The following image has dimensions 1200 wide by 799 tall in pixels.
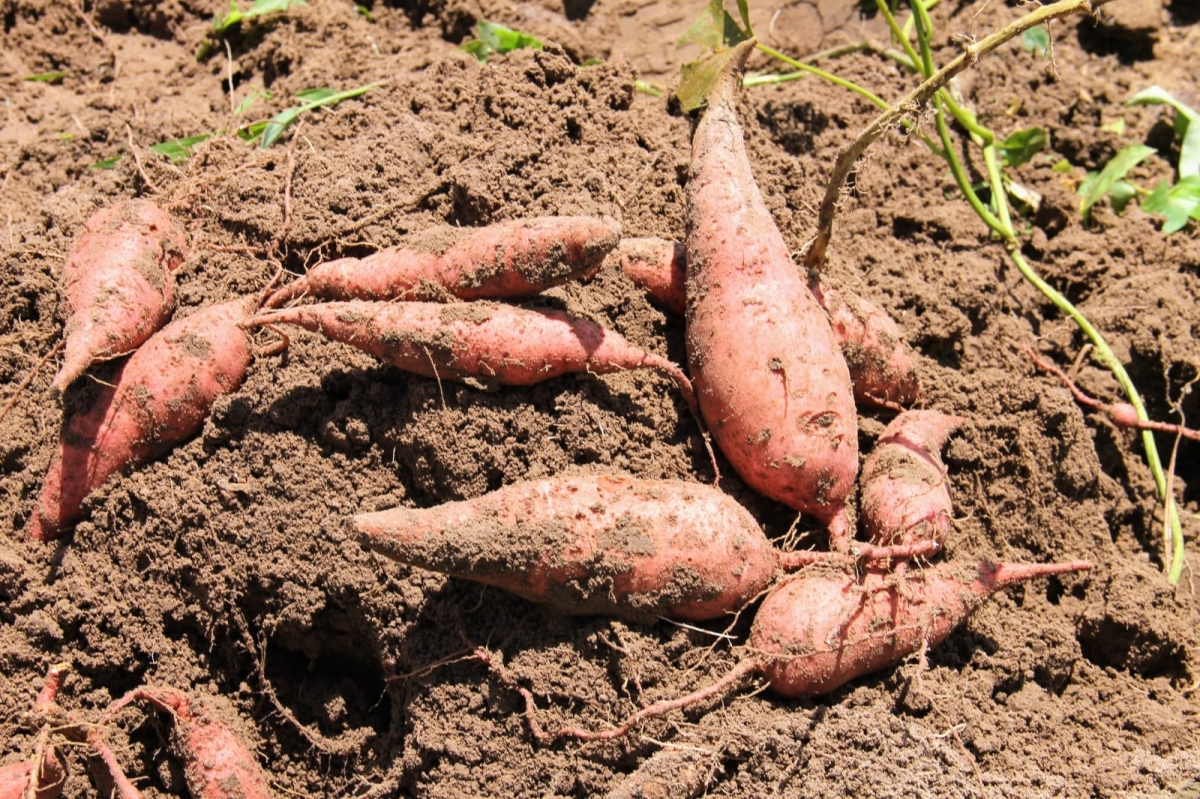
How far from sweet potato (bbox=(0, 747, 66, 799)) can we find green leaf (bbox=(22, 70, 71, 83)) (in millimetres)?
2399

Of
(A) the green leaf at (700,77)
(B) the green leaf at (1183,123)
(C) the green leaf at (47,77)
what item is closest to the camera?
(A) the green leaf at (700,77)

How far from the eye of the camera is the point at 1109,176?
2885 mm

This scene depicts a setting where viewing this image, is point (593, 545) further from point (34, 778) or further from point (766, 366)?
point (34, 778)

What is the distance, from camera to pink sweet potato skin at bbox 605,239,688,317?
2.15 m

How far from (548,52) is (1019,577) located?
5.70 ft

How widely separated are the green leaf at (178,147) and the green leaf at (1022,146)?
2.33m

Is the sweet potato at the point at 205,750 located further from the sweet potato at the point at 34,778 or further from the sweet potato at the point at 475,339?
the sweet potato at the point at 475,339

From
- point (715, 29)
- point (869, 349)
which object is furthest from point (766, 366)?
point (715, 29)

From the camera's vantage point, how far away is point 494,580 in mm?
1805

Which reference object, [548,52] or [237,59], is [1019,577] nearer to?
[548,52]

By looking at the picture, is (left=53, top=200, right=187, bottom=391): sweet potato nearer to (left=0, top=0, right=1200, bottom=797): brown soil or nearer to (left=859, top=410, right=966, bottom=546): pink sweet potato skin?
(left=0, top=0, right=1200, bottom=797): brown soil

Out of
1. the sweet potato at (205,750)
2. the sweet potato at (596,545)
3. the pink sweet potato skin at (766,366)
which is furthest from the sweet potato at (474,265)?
the sweet potato at (205,750)

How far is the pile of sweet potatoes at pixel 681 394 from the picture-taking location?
1811 millimetres

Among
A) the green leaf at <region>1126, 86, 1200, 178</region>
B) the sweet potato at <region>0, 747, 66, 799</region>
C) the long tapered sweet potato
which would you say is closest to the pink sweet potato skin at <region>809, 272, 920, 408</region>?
the long tapered sweet potato
